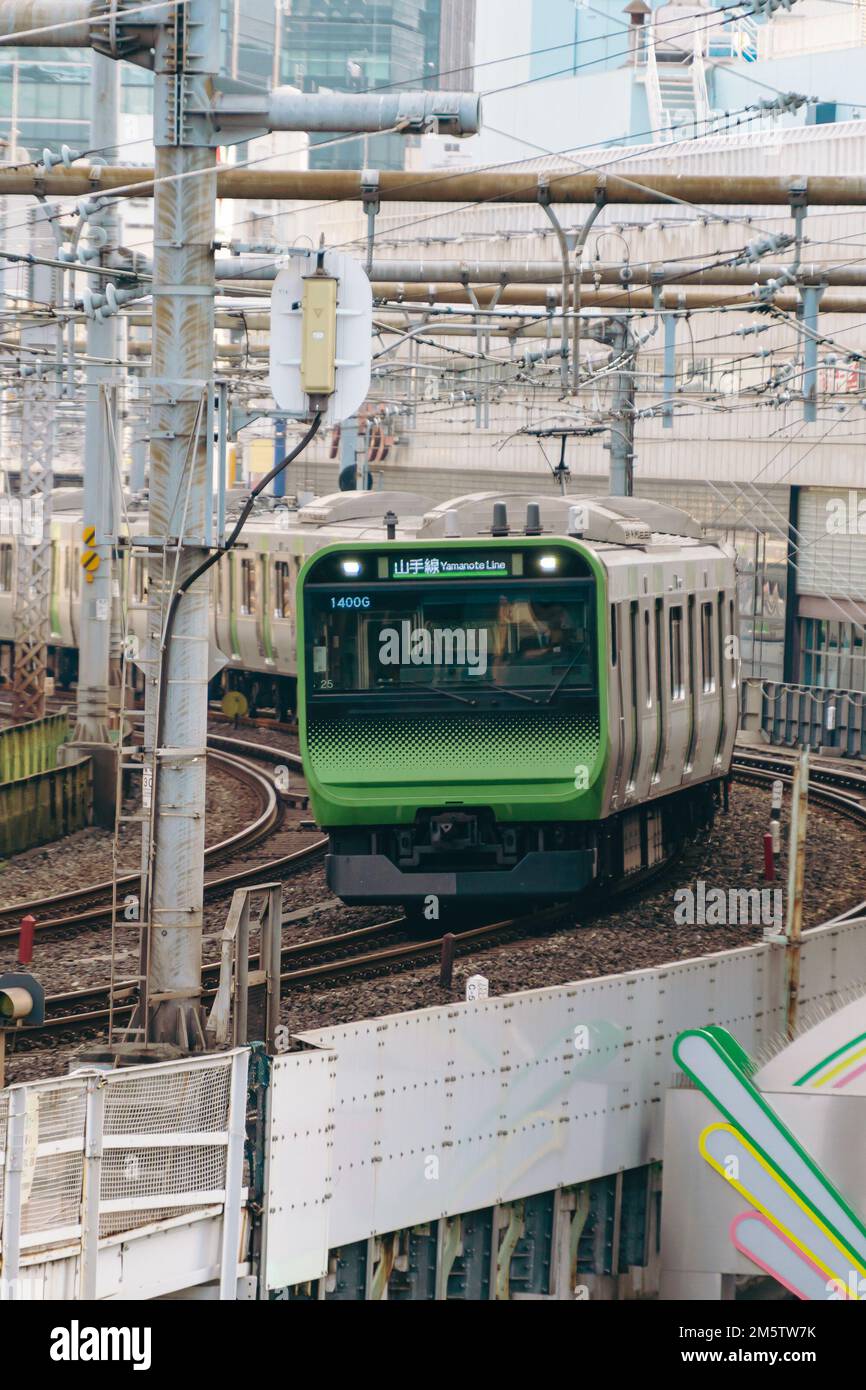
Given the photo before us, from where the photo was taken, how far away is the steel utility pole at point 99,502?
20828mm

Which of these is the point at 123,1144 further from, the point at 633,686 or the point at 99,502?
the point at 99,502

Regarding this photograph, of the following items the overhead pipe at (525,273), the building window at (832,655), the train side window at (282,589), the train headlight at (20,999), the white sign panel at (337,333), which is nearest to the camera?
the train headlight at (20,999)

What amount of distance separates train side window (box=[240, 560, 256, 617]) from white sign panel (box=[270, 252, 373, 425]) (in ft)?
63.8

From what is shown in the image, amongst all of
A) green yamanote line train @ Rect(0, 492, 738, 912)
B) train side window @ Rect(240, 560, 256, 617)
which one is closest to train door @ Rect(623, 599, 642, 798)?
green yamanote line train @ Rect(0, 492, 738, 912)

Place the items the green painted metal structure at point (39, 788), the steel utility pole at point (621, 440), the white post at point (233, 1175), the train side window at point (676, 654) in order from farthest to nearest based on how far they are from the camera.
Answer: the steel utility pole at point (621, 440) < the green painted metal structure at point (39, 788) < the train side window at point (676, 654) < the white post at point (233, 1175)

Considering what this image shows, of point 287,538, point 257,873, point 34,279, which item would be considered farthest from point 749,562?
point 257,873

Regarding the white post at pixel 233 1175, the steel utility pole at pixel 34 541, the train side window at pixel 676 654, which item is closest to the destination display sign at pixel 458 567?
the train side window at pixel 676 654

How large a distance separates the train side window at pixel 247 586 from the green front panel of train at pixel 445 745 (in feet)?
47.4

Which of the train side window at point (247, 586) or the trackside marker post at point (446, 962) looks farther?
the train side window at point (247, 586)

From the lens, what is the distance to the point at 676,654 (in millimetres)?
17047

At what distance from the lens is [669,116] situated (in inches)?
2080

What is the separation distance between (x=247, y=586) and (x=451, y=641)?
1503cm

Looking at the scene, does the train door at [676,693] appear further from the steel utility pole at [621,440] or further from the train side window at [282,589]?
the train side window at [282,589]

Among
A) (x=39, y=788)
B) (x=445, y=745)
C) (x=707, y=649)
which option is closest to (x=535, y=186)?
(x=445, y=745)
